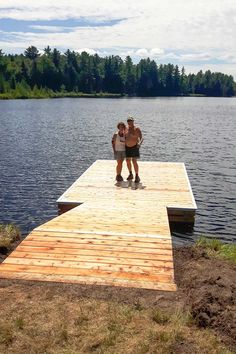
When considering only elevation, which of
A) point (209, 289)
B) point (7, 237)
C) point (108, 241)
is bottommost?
point (7, 237)

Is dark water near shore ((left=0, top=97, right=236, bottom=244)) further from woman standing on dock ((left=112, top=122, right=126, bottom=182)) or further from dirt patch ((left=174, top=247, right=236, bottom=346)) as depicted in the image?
dirt patch ((left=174, top=247, right=236, bottom=346))

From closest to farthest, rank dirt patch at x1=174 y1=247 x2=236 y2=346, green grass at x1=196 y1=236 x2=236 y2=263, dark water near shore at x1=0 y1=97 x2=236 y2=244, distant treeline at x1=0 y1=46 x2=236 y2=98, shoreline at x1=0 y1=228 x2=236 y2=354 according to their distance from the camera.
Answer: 1. shoreline at x1=0 y1=228 x2=236 y2=354
2. dirt patch at x1=174 y1=247 x2=236 y2=346
3. green grass at x1=196 y1=236 x2=236 y2=263
4. dark water near shore at x1=0 y1=97 x2=236 y2=244
5. distant treeline at x1=0 y1=46 x2=236 y2=98

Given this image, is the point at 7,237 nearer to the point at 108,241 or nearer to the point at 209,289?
the point at 108,241

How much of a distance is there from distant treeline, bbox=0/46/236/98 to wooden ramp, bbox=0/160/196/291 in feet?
346

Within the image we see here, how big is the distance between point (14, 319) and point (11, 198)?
486 inches

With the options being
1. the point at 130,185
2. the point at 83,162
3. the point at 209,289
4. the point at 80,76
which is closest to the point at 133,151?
the point at 130,185

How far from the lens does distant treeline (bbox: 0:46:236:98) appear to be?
5303 inches

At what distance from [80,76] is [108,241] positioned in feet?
493

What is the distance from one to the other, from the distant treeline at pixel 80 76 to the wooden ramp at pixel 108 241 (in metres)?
105

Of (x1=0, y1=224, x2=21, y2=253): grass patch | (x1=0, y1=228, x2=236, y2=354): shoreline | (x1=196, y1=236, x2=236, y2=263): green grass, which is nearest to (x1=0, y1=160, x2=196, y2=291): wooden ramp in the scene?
(x1=0, y1=228, x2=236, y2=354): shoreline

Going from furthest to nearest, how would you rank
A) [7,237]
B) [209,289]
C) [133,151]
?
[133,151] < [7,237] < [209,289]

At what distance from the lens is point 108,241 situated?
29.9 ft

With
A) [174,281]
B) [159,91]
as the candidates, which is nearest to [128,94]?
[159,91]

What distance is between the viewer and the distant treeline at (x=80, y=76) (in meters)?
135
